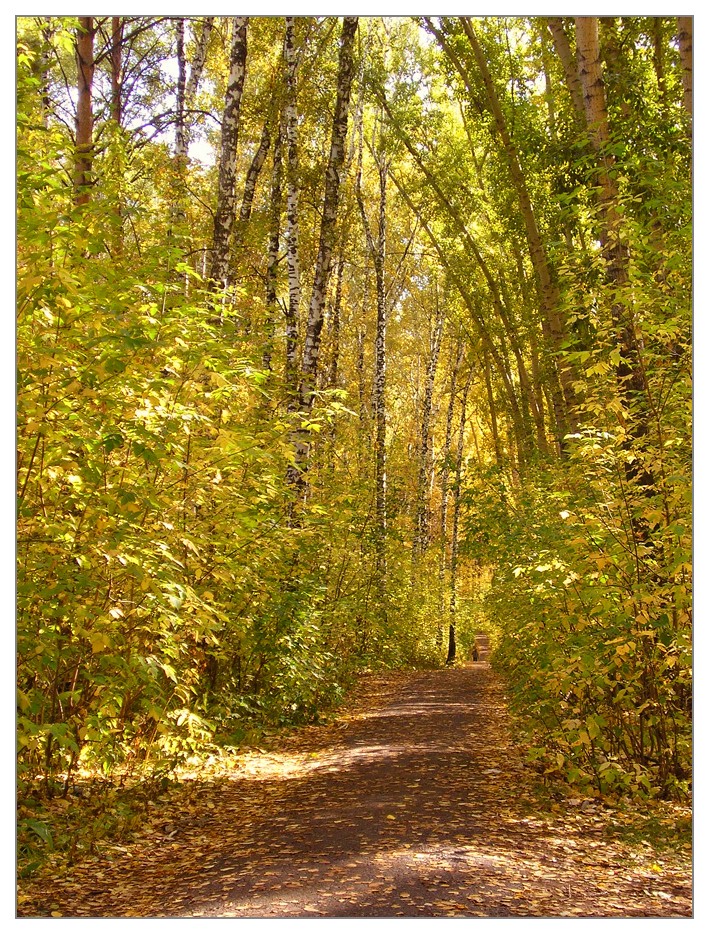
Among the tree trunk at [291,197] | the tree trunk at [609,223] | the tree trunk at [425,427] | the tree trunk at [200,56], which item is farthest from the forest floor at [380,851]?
the tree trunk at [425,427]

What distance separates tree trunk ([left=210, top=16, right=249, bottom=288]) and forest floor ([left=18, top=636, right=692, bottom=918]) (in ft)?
17.9

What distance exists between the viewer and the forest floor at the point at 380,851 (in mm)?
3396

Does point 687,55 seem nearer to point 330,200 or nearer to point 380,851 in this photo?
point 330,200

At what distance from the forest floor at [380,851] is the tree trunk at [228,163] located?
17.9 feet

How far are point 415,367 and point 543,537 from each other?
23604 millimetres

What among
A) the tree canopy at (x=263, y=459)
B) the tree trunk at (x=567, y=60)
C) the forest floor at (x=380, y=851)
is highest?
the tree trunk at (x=567, y=60)

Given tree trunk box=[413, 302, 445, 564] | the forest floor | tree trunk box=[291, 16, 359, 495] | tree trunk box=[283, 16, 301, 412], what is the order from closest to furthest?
the forest floor < tree trunk box=[291, 16, 359, 495] < tree trunk box=[283, 16, 301, 412] < tree trunk box=[413, 302, 445, 564]

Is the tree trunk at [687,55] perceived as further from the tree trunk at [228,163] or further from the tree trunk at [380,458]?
the tree trunk at [380,458]

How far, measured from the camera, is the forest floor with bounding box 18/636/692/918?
134 inches

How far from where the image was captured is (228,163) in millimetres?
8602

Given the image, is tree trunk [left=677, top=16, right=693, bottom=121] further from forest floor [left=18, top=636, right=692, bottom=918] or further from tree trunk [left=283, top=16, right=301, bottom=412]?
tree trunk [left=283, top=16, right=301, bottom=412]

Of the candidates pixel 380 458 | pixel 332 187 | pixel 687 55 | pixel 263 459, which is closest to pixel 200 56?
pixel 332 187

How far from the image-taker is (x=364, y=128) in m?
20.5

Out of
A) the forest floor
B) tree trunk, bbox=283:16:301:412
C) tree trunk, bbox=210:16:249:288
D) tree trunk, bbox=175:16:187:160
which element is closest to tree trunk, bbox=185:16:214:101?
tree trunk, bbox=175:16:187:160
